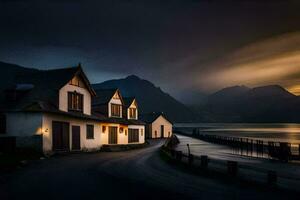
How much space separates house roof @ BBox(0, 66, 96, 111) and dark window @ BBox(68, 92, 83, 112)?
2.16 metres

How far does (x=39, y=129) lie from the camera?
32344 millimetres

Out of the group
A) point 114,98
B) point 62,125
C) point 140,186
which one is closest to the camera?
point 140,186

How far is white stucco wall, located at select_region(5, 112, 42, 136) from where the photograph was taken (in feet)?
106

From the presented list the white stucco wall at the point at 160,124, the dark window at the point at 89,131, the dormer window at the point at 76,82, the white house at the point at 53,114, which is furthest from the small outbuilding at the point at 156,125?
the dormer window at the point at 76,82

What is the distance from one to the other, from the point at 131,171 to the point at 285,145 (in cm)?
3080

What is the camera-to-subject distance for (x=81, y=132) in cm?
3978

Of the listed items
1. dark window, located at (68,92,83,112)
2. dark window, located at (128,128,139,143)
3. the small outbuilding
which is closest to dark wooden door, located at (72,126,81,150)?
dark window, located at (68,92,83,112)

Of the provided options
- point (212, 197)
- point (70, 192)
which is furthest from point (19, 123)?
point (212, 197)

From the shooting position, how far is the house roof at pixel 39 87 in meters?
35.8

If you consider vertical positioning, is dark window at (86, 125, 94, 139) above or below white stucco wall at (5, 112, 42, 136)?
below

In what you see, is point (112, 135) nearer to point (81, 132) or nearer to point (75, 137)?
point (81, 132)

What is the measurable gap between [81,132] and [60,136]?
4.32m

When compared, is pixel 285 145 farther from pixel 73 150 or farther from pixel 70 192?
pixel 70 192

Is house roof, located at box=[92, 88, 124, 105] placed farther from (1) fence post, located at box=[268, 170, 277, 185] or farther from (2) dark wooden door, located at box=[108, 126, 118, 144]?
(1) fence post, located at box=[268, 170, 277, 185]
